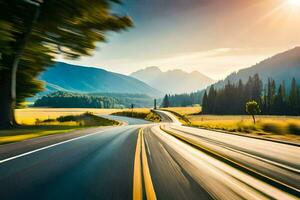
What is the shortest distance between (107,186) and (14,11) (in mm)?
17621

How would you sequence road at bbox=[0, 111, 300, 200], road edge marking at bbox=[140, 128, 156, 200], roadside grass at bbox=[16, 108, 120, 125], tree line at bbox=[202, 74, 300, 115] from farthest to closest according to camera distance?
tree line at bbox=[202, 74, 300, 115]
roadside grass at bbox=[16, 108, 120, 125]
road at bbox=[0, 111, 300, 200]
road edge marking at bbox=[140, 128, 156, 200]

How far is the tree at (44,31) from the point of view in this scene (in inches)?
746

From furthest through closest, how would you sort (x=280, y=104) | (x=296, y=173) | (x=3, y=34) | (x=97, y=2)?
(x=280, y=104), (x=97, y=2), (x=3, y=34), (x=296, y=173)

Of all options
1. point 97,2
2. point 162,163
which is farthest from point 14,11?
point 162,163

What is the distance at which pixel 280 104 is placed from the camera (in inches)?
4685

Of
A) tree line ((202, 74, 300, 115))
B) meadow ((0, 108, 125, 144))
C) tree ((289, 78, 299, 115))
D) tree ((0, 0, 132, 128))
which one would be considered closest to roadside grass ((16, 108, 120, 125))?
meadow ((0, 108, 125, 144))

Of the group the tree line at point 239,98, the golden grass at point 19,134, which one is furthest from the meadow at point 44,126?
the tree line at point 239,98

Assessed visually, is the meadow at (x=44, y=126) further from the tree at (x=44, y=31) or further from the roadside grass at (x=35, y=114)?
the tree at (x=44, y=31)

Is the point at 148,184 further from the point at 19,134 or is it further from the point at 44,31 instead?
the point at 44,31

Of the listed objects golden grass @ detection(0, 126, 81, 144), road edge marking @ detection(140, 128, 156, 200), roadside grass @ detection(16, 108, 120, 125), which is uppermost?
roadside grass @ detection(16, 108, 120, 125)

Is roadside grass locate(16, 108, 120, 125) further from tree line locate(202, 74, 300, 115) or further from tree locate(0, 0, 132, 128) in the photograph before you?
tree line locate(202, 74, 300, 115)

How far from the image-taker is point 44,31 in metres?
21.2

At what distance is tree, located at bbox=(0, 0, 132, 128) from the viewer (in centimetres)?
1894

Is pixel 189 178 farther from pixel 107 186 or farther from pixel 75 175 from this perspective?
pixel 75 175
